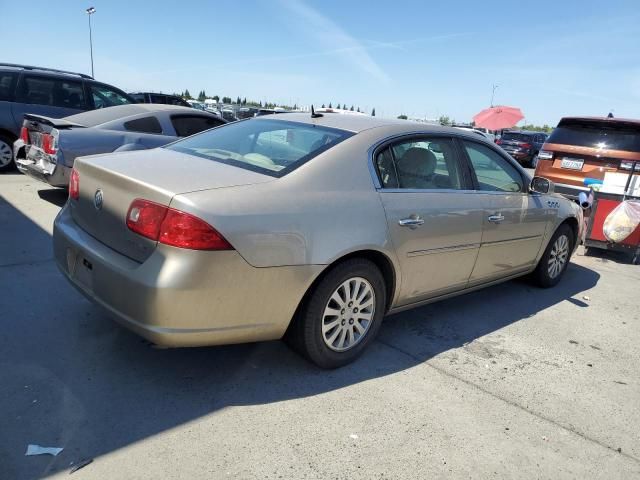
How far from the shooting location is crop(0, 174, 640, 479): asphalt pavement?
7.68 feet

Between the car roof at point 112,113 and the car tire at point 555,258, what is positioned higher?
the car roof at point 112,113

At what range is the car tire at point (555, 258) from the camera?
4992 mm

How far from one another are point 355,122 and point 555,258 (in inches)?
113

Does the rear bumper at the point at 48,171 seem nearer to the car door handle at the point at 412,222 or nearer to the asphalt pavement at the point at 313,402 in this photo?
the asphalt pavement at the point at 313,402

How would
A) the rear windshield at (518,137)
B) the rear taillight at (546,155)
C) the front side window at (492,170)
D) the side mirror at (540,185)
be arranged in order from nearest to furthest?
the front side window at (492,170) < the side mirror at (540,185) < the rear taillight at (546,155) < the rear windshield at (518,137)

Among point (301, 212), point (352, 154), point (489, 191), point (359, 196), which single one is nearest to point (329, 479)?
point (301, 212)

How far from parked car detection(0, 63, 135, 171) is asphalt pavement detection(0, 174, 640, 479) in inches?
203

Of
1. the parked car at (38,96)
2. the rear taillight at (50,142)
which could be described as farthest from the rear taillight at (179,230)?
the parked car at (38,96)

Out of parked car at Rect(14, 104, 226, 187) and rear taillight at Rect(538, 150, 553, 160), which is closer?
parked car at Rect(14, 104, 226, 187)

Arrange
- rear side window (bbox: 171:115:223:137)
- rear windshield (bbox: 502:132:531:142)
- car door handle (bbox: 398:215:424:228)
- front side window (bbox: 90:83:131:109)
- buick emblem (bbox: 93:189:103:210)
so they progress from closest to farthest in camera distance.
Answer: buick emblem (bbox: 93:189:103:210) → car door handle (bbox: 398:215:424:228) → rear side window (bbox: 171:115:223:137) → front side window (bbox: 90:83:131:109) → rear windshield (bbox: 502:132:531:142)

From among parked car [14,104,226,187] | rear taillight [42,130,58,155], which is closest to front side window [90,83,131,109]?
parked car [14,104,226,187]

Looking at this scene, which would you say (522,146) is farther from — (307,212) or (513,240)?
(307,212)

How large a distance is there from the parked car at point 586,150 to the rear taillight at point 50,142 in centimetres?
691

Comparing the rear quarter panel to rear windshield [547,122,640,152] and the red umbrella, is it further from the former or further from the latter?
the red umbrella
